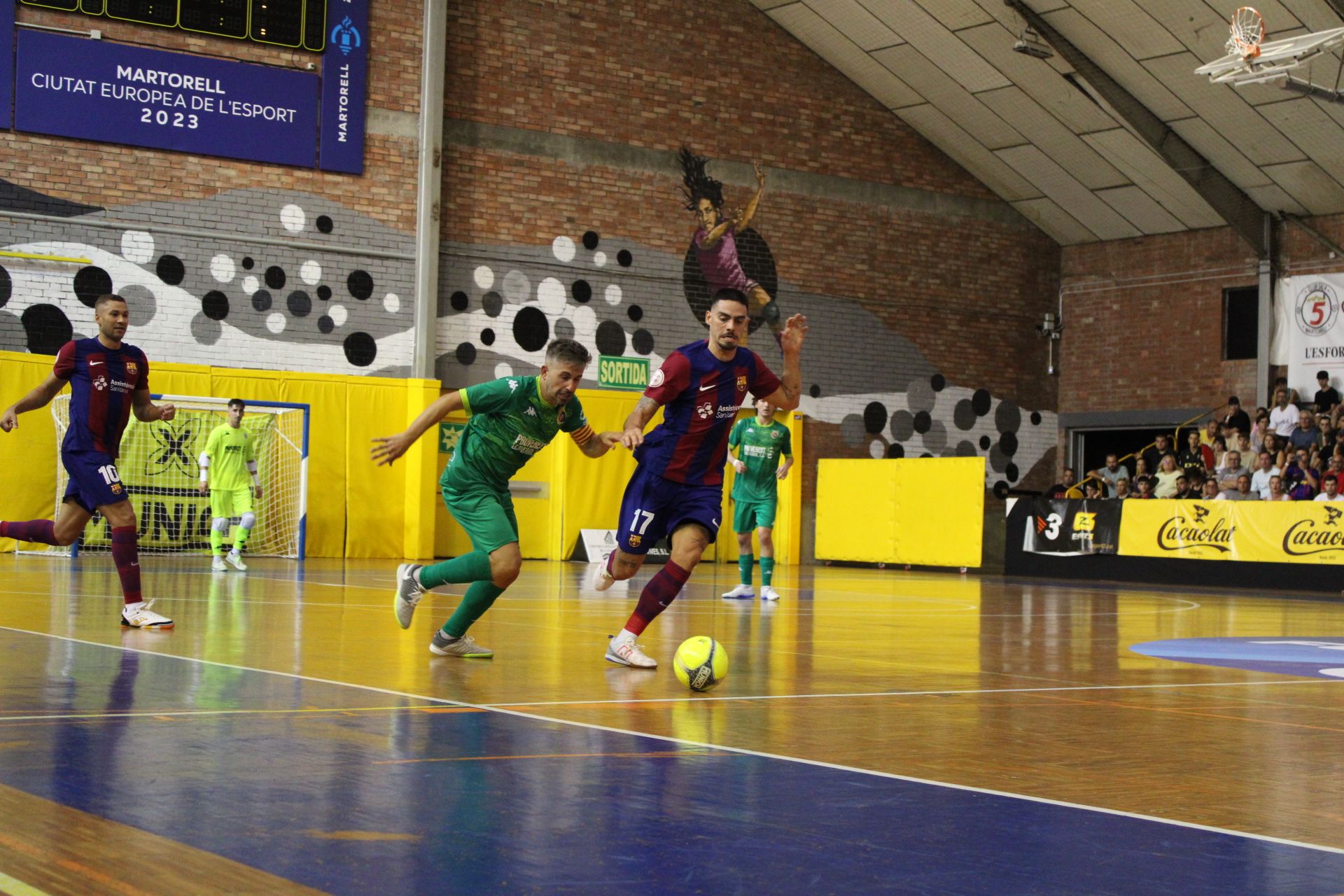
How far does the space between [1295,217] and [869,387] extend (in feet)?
26.0

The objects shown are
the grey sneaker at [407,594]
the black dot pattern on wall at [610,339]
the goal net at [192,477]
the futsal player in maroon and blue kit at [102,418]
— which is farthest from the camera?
the black dot pattern on wall at [610,339]

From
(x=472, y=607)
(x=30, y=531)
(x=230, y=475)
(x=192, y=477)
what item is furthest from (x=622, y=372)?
(x=472, y=607)

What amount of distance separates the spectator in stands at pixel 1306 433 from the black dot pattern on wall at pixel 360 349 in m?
14.2

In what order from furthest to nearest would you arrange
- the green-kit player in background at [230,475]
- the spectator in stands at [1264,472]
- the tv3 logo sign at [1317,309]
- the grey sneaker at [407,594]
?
1. the tv3 logo sign at [1317,309]
2. the spectator in stands at [1264,472]
3. the green-kit player in background at [230,475]
4. the grey sneaker at [407,594]

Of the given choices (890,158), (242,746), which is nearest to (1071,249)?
(890,158)

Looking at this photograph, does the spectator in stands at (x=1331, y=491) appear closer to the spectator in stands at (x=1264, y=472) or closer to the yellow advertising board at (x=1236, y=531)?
the yellow advertising board at (x=1236, y=531)

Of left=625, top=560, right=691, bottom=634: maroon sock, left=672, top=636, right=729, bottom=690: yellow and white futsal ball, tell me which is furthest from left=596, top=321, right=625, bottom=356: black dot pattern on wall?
left=672, top=636, right=729, bottom=690: yellow and white futsal ball

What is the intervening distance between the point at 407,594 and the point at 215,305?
15.5 m

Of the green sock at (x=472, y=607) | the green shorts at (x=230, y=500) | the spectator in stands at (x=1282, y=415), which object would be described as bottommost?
the green sock at (x=472, y=607)

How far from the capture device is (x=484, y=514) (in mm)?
7668

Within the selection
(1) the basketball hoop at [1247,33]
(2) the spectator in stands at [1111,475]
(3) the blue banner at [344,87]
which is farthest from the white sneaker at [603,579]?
(2) the spectator in stands at [1111,475]

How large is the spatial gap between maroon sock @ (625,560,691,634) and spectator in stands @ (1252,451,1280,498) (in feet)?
55.4

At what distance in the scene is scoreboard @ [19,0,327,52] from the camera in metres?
21.5

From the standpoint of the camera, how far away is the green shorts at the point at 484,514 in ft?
24.9
